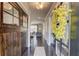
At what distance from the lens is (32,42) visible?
230cm

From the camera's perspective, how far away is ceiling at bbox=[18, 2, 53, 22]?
7.30 ft

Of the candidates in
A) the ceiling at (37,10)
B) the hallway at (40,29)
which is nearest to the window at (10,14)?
the hallway at (40,29)

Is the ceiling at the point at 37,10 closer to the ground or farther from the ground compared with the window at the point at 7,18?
farther from the ground

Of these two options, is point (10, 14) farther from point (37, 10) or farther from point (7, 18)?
point (37, 10)

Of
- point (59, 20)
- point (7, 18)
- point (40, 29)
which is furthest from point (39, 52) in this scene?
point (7, 18)

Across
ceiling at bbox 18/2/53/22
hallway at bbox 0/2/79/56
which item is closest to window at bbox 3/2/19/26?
hallway at bbox 0/2/79/56

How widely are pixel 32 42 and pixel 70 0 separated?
933mm

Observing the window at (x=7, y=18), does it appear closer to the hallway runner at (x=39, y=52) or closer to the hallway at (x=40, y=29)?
the hallway at (x=40, y=29)

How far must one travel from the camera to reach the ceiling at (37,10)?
7.30ft

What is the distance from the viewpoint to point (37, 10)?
2.32m

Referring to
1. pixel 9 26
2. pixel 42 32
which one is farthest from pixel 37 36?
pixel 9 26

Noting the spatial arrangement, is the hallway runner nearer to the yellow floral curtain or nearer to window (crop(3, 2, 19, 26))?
the yellow floral curtain

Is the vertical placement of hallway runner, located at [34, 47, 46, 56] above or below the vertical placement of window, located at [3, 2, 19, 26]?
below

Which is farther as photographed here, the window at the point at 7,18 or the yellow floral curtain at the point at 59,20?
the yellow floral curtain at the point at 59,20
